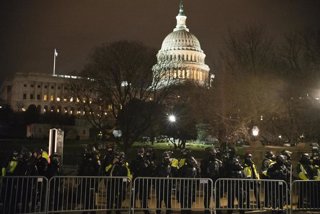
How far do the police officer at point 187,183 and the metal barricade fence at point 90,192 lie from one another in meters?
1.57

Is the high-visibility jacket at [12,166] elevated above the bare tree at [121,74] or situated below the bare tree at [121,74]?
below

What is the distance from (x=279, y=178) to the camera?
504 inches

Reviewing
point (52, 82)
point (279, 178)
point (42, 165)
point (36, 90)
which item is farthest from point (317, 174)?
point (36, 90)

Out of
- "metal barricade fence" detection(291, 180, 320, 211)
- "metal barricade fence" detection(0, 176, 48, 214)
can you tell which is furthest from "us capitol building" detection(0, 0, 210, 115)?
"metal barricade fence" detection(0, 176, 48, 214)

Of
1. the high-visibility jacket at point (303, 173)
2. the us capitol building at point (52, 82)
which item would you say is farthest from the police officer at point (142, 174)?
the us capitol building at point (52, 82)

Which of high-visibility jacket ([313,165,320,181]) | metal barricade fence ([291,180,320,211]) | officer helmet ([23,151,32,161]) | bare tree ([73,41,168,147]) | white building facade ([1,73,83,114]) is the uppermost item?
white building facade ([1,73,83,114])

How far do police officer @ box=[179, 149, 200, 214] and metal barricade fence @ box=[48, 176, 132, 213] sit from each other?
1.57m

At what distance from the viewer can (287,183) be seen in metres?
13.0

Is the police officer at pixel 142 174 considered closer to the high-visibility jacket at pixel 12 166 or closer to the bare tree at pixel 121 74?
the high-visibility jacket at pixel 12 166

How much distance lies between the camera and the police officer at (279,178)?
40.3 ft

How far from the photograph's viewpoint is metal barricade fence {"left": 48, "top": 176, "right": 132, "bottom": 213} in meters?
11.6

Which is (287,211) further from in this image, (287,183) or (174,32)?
(174,32)

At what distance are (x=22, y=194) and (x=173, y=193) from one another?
4.34 metres

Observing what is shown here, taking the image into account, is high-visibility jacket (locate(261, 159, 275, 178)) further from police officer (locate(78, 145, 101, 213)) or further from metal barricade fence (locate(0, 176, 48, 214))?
metal barricade fence (locate(0, 176, 48, 214))
